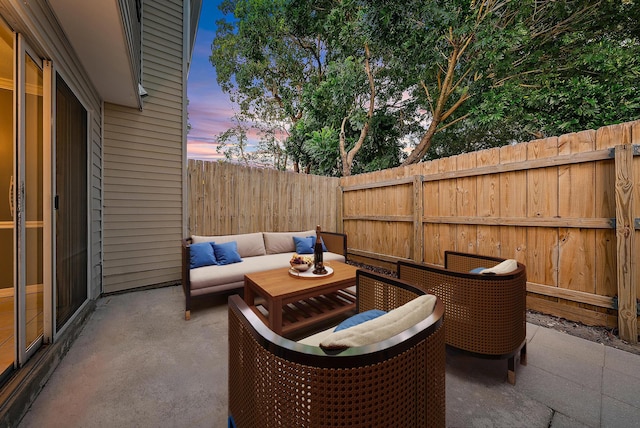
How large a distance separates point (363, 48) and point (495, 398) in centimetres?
733

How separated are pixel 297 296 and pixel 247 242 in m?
1.89

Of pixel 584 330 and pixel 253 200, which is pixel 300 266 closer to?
pixel 253 200

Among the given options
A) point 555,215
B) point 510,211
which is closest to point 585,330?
point 555,215

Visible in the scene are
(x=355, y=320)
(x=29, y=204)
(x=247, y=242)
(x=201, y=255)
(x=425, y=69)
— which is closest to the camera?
(x=355, y=320)

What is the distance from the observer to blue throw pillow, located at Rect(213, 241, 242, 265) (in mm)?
3283

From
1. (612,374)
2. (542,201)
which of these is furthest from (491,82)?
(612,374)

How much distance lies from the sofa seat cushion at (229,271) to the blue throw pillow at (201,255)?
0.29 ft

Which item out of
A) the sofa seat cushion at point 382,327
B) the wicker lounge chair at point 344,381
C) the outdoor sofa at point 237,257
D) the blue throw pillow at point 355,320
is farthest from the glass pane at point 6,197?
the sofa seat cushion at point 382,327

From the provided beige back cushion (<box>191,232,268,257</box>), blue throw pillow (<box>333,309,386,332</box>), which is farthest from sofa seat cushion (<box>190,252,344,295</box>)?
blue throw pillow (<box>333,309,386,332</box>)

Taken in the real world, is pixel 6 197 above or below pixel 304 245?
above

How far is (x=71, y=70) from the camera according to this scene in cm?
234

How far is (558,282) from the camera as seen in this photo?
2.60 m

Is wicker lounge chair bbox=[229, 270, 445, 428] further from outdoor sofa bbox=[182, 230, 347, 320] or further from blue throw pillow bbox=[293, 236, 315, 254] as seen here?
blue throw pillow bbox=[293, 236, 315, 254]

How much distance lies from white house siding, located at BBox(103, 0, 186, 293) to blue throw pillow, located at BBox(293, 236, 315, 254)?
Answer: 1.85m
